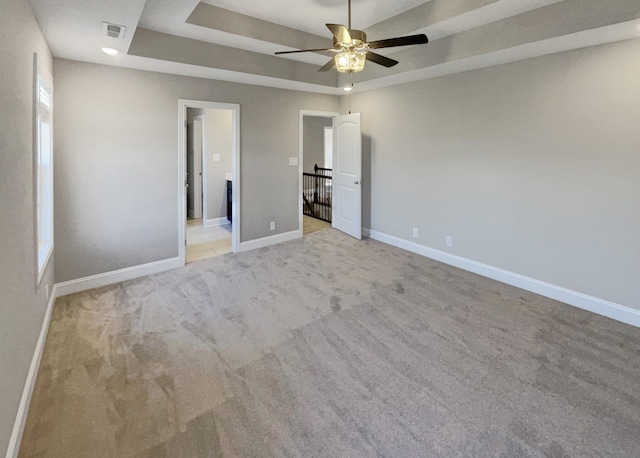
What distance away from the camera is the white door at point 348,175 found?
5629 millimetres

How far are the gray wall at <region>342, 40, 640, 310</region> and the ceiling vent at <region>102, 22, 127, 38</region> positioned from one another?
143 inches

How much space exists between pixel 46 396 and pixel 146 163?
8.96ft

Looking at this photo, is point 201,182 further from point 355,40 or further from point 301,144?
point 355,40

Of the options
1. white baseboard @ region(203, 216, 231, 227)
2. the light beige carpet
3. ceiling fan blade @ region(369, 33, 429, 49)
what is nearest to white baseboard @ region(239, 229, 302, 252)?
the light beige carpet

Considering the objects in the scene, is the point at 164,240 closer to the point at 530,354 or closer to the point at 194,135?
the point at 194,135

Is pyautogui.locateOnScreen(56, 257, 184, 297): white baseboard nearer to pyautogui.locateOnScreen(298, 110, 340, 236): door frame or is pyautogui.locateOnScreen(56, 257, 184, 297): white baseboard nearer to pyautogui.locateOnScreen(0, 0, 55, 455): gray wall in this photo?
pyautogui.locateOnScreen(0, 0, 55, 455): gray wall

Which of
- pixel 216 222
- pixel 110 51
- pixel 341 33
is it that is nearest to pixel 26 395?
pixel 110 51

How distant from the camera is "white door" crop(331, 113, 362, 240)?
5.63m

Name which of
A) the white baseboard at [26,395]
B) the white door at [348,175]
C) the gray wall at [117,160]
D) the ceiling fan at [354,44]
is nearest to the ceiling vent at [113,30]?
the gray wall at [117,160]

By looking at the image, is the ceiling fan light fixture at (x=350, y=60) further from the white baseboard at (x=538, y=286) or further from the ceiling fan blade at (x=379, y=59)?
Answer: the white baseboard at (x=538, y=286)

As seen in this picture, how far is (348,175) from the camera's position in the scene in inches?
233

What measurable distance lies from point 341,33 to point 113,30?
1.84 meters

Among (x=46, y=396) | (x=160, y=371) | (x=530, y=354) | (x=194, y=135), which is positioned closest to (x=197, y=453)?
(x=160, y=371)

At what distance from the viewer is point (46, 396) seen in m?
2.10
